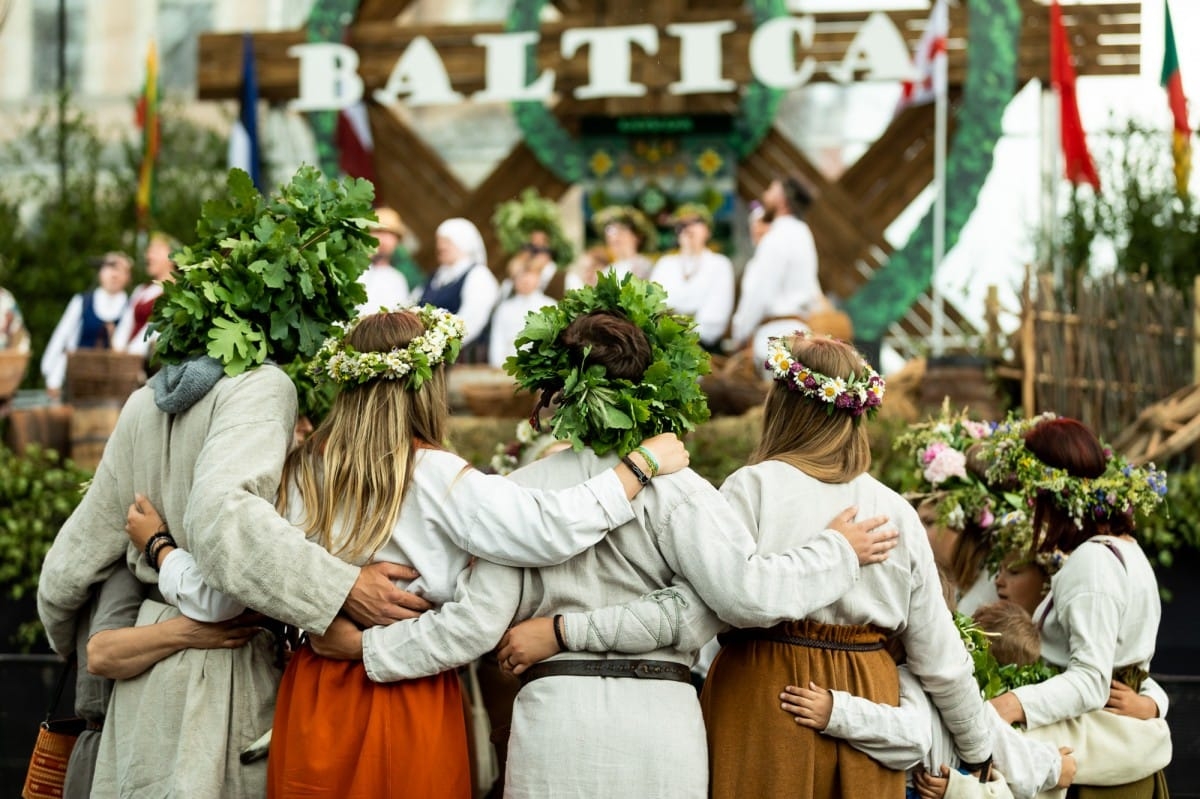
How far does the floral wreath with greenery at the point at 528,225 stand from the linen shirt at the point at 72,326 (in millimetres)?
3683

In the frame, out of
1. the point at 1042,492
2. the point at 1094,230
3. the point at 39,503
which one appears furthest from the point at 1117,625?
the point at 1094,230

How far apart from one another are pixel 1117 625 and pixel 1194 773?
1507 millimetres

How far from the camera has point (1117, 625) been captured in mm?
4371

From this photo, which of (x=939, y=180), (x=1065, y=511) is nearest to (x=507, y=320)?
(x=939, y=180)

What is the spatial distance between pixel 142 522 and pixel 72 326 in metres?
8.29

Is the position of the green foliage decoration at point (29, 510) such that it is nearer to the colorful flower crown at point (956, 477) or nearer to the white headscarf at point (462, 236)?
the white headscarf at point (462, 236)

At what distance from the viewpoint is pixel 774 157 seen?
1466 cm

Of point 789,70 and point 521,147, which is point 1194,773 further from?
point 521,147

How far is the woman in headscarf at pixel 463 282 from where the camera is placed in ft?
34.9

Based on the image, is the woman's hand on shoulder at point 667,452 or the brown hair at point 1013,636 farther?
the brown hair at point 1013,636

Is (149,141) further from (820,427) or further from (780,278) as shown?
(820,427)

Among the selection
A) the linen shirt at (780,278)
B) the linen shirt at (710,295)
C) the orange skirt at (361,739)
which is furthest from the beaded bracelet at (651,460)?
the linen shirt at (710,295)

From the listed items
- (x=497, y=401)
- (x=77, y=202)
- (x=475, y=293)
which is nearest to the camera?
(x=497, y=401)

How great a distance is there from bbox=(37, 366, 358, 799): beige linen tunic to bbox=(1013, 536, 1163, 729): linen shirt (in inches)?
77.9
